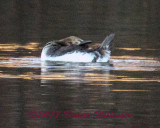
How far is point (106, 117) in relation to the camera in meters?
9.01

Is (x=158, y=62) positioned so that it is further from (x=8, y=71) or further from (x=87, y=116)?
(x=87, y=116)

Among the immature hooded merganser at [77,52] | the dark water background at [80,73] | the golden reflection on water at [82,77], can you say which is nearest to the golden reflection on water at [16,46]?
the dark water background at [80,73]

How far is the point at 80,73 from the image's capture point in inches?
484

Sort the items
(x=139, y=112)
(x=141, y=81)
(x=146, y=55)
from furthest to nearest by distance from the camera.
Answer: (x=146, y=55), (x=141, y=81), (x=139, y=112)

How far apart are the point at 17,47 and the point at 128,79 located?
14.4ft

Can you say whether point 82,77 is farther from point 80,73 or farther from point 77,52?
point 77,52

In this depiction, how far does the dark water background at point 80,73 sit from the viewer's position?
918 centimetres

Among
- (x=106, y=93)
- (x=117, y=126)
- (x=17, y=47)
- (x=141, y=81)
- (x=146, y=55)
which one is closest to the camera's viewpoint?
(x=117, y=126)

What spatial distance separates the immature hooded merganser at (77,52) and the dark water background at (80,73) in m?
0.23

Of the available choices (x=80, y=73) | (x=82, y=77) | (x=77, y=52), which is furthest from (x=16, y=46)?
(x=82, y=77)

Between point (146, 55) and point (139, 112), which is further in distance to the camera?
point (146, 55)

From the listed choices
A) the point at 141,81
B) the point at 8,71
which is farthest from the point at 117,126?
the point at 8,71

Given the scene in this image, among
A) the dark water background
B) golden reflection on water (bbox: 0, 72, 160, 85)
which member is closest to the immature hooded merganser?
the dark water background

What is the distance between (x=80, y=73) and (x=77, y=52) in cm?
177
